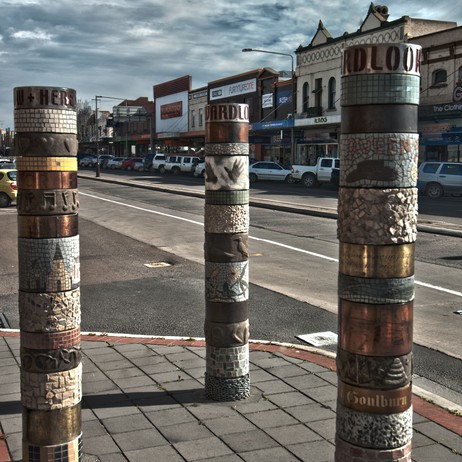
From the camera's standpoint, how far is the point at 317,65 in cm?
5006

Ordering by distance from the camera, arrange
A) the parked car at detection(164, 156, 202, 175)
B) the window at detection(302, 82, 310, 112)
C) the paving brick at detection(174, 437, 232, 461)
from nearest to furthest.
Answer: the paving brick at detection(174, 437, 232, 461) → the window at detection(302, 82, 310, 112) → the parked car at detection(164, 156, 202, 175)

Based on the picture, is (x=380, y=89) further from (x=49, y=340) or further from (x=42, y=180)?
(x=49, y=340)

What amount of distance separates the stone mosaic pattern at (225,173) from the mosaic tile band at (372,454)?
346 centimetres

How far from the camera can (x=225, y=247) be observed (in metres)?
6.45

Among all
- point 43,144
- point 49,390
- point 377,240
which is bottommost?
point 49,390

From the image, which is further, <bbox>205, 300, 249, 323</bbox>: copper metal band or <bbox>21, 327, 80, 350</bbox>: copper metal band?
<bbox>205, 300, 249, 323</bbox>: copper metal band

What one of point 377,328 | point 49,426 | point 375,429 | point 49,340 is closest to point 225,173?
point 49,340

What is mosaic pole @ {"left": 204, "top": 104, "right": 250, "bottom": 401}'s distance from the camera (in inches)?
251

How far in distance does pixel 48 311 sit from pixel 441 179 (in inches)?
1214

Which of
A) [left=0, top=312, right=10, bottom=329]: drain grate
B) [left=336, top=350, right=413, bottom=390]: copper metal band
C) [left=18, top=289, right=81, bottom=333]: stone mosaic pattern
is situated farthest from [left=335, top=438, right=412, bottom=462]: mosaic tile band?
[left=0, top=312, right=10, bottom=329]: drain grate

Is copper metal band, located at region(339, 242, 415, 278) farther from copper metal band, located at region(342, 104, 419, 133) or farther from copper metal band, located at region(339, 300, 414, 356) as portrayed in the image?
copper metal band, located at region(342, 104, 419, 133)

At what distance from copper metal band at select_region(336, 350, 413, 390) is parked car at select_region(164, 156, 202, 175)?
5345 centimetres

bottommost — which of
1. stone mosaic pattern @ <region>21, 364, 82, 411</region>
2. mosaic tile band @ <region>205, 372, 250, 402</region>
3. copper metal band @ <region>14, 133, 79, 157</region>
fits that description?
mosaic tile band @ <region>205, 372, 250, 402</region>

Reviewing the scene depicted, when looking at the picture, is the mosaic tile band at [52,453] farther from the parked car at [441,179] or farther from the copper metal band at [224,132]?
the parked car at [441,179]
